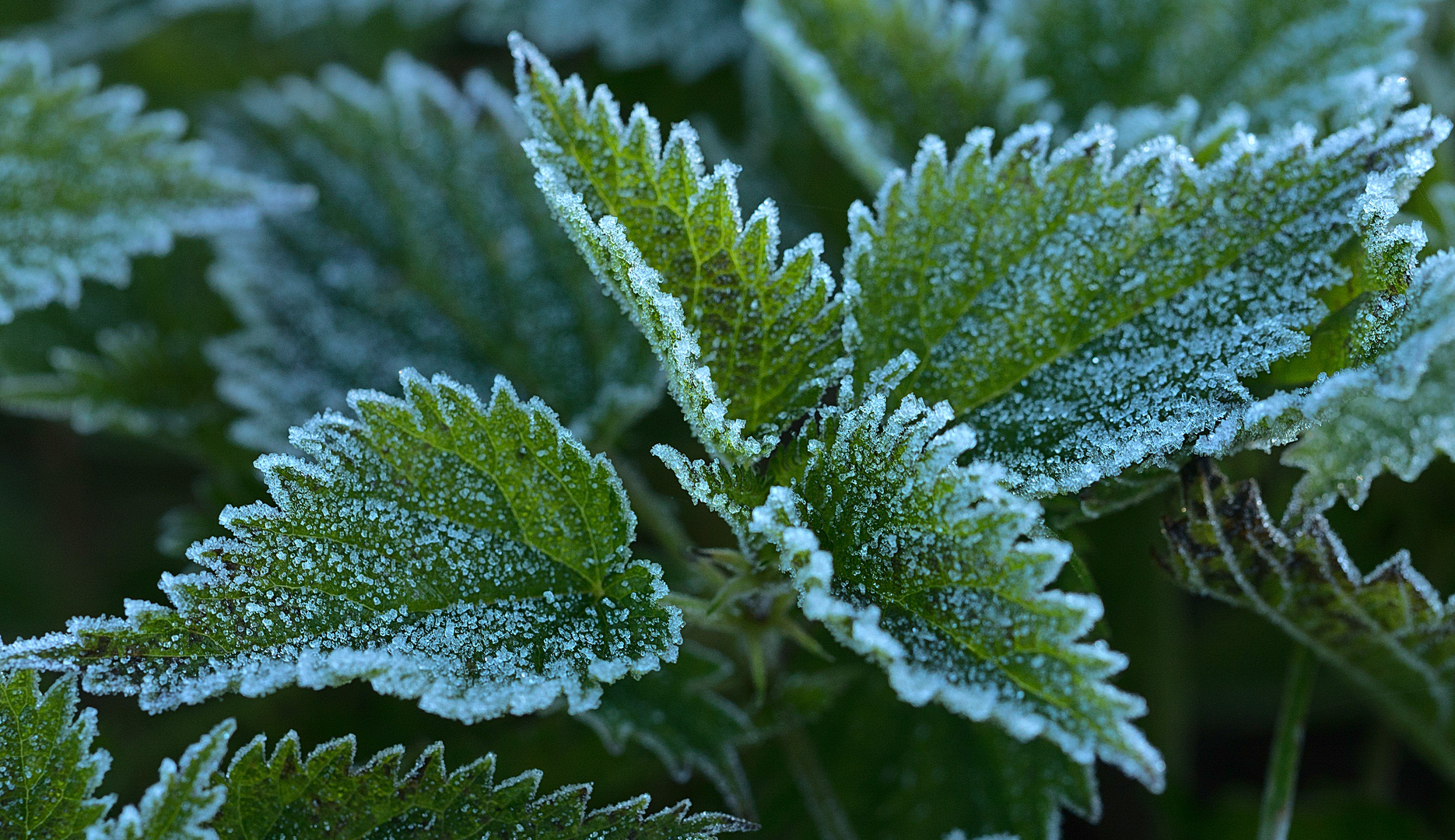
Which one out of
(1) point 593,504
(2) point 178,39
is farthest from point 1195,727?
(2) point 178,39

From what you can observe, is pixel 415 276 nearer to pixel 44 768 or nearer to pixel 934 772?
pixel 44 768

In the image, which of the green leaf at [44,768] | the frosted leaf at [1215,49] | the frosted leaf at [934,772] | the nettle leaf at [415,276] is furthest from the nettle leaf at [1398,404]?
the green leaf at [44,768]

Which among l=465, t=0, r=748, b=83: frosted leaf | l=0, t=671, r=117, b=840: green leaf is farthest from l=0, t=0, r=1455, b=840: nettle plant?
l=465, t=0, r=748, b=83: frosted leaf

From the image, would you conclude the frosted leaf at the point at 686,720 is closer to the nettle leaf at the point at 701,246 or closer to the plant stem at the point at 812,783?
the plant stem at the point at 812,783

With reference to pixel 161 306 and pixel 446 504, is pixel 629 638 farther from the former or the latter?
pixel 161 306

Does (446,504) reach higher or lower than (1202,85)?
lower

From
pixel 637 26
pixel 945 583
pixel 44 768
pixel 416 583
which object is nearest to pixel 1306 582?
pixel 945 583

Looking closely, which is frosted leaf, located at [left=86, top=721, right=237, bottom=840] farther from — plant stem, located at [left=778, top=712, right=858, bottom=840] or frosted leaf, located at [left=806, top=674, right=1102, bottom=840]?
frosted leaf, located at [left=806, top=674, right=1102, bottom=840]
